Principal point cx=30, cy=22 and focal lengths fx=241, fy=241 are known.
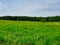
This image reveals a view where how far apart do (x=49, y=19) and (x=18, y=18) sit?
38.8ft

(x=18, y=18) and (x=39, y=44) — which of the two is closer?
(x=39, y=44)

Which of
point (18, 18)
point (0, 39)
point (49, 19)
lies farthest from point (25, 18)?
point (0, 39)

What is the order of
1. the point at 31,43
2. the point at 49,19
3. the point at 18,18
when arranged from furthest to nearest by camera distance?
the point at 18,18, the point at 49,19, the point at 31,43

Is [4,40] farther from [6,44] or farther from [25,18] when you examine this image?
[25,18]

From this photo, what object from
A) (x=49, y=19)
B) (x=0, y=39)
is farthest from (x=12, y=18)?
(x=0, y=39)

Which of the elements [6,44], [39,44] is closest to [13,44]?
[6,44]

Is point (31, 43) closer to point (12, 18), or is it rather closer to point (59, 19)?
point (59, 19)

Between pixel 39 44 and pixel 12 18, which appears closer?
pixel 39 44

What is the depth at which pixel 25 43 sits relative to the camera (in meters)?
9.46

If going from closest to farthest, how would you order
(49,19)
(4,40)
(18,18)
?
(4,40) < (49,19) < (18,18)

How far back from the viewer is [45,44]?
944 centimetres

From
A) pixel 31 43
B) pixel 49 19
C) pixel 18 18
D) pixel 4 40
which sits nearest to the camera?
pixel 31 43

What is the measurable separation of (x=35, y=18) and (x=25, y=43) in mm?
69975

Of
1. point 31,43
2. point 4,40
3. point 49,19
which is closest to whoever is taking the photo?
point 31,43
